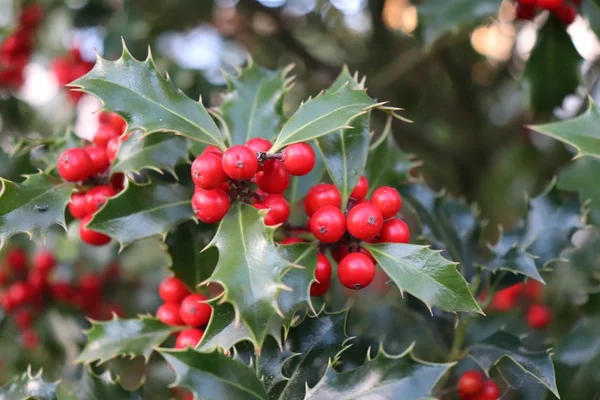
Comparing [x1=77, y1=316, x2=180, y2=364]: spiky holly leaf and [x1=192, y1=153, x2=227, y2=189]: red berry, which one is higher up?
[x1=192, y1=153, x2=227, y2=189]: red berry

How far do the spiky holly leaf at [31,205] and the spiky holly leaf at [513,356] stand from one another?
0.89 meters

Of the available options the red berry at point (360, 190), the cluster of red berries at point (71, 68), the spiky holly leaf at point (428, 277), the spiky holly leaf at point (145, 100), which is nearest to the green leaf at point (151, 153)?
the spiky holly leaf at point (145, 100)

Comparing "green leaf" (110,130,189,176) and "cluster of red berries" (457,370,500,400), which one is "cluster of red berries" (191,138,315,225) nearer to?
"green leaf" (110,130,189,176)

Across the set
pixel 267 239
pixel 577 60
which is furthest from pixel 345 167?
pixel 577 60

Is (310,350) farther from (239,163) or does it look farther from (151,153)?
(151,153)

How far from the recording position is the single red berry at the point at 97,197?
115 centimetres

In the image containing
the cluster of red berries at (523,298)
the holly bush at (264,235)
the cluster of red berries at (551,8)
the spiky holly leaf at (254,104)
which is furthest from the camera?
the cluster of red berries at (523,298)

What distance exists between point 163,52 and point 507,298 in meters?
1.81

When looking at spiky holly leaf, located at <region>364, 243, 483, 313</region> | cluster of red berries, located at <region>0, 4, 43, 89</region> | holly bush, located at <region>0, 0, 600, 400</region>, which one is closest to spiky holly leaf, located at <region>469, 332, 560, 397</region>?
holly bush, located at <region>0, 0, 600, 400</region>

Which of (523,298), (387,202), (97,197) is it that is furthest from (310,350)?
(523,298)

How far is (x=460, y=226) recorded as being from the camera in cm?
149

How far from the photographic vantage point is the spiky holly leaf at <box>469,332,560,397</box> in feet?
3.65

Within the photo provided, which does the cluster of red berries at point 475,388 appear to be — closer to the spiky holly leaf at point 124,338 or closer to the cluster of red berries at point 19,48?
the spiky holly leaf at point 124,338

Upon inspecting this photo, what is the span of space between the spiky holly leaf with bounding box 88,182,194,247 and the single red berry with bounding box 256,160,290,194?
6.2 inches
